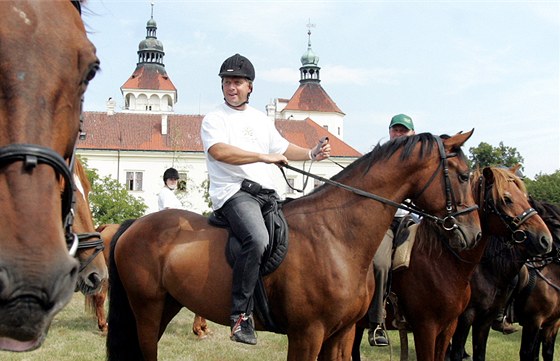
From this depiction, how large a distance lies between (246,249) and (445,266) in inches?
93.9

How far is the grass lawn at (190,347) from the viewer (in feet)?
27.8

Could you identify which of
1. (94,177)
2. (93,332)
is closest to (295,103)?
(94,177)

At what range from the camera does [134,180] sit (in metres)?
64.6

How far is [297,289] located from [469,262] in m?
2.18

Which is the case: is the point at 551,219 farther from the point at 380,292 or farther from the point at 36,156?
the point at 36,156

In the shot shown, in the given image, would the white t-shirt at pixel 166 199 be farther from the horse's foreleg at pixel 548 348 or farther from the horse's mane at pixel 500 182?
the horse's foreleg at pixel 548 348

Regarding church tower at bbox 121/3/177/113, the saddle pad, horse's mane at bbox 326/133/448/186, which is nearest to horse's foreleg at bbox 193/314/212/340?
the saddle pad

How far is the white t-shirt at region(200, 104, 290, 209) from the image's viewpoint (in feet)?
16.6

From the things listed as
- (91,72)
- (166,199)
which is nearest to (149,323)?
(91,72)

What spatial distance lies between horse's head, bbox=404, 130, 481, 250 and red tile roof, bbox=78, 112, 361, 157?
57.5 m

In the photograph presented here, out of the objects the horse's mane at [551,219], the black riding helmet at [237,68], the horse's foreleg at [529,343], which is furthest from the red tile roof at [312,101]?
the black riding helmet at [237,68]

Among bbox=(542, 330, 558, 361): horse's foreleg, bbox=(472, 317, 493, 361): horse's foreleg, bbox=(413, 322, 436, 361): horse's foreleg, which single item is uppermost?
bbox=(413, 322, 436, 361): horse's foreleg

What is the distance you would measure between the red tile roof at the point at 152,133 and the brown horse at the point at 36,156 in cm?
6061

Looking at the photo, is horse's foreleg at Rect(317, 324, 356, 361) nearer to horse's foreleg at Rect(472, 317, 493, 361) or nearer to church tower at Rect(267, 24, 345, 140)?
horse's foreleg at Rect(472, 317, 493, 361)
